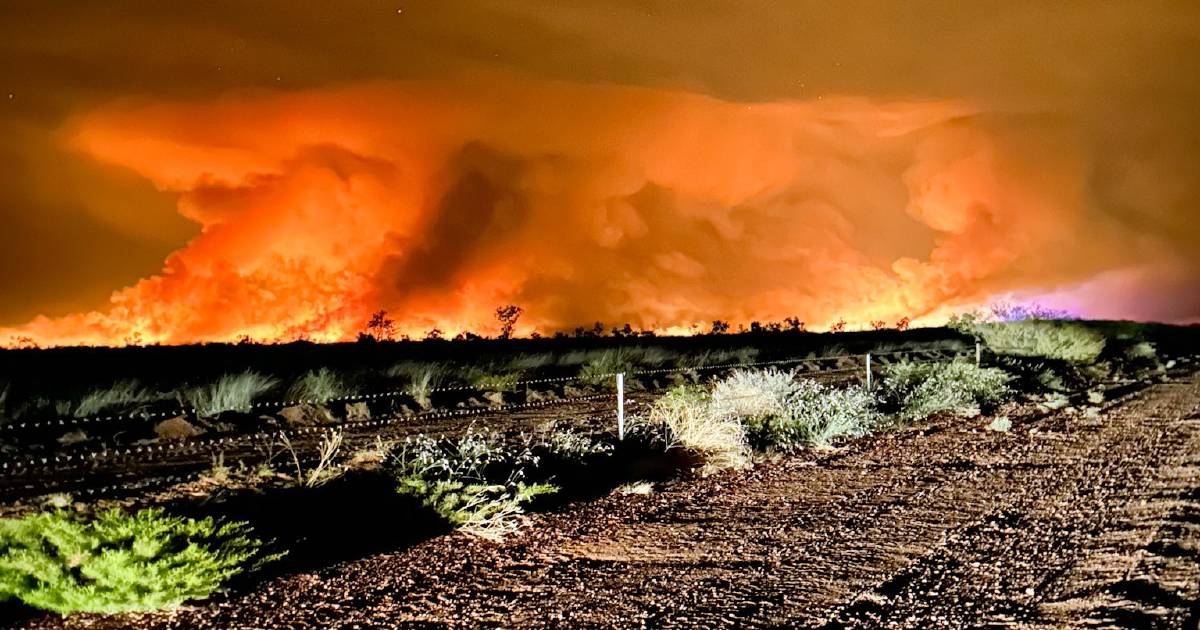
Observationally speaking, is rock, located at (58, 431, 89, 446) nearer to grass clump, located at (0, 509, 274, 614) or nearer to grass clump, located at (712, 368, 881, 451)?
grass clump, located at (0, 509, 274, 614)

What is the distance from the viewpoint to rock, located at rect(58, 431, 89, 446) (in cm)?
1466

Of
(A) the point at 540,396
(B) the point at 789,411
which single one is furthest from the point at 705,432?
(A) the point at 540,396

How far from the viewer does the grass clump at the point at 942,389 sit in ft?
66.6

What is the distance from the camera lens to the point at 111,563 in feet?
23.1

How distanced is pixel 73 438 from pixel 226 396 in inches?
157

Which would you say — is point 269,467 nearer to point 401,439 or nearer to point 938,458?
point 401,439

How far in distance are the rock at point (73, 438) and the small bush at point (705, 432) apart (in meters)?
8.99

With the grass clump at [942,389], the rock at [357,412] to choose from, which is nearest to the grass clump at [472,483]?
the rock at [357,412]

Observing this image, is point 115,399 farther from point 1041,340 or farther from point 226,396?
point 1041,340

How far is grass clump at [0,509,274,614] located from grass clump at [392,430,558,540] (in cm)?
260

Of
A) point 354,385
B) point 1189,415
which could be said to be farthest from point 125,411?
point 1189,415

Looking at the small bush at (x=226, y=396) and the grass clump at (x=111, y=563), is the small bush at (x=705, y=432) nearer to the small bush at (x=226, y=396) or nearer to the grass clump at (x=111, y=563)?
the grass clump at (x=111, y=563)

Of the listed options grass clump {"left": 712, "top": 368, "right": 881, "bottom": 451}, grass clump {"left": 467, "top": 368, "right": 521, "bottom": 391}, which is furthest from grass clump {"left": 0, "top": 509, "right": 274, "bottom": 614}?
grass clump {"left": 467, "top": 368, "right": 521, "bottom": 391}

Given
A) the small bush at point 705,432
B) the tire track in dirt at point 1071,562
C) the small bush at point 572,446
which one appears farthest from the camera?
the small bush at point 705,432
